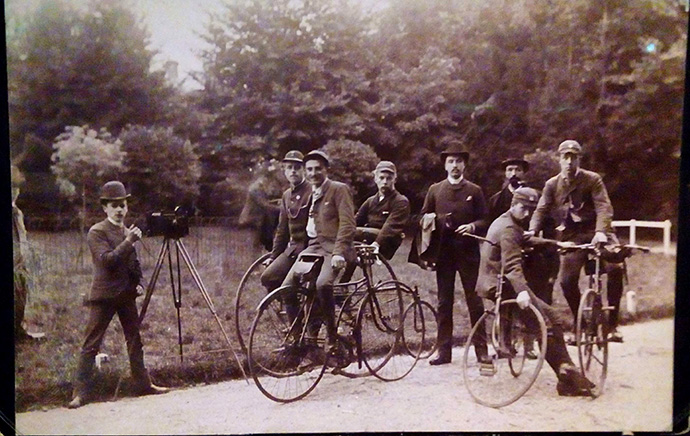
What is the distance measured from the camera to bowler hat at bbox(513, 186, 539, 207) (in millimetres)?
4715

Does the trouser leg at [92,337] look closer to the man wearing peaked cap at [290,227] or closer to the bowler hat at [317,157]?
the man wearing peaked cap at [290,227]

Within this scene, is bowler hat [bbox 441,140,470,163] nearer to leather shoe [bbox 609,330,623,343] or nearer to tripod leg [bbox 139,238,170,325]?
leather shoe [bbox 609,330,623,343]

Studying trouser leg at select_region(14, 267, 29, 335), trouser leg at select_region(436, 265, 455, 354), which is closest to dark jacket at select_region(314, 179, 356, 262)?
trouser leg at select_region(436, 265, 455, 354)

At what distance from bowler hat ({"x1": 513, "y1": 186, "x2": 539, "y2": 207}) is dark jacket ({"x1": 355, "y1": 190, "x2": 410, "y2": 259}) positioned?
2.56ft

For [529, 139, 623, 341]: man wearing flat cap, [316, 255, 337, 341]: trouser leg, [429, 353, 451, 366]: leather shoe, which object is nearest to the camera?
[316, 255, 337, 341]: trouser leg

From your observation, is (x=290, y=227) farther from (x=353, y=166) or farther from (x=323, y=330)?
(x=323, y=330)

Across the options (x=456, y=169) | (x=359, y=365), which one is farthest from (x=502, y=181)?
(x=359, y=365)

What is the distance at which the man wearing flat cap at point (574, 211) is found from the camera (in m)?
4.75

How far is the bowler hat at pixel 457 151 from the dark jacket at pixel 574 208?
617 mm

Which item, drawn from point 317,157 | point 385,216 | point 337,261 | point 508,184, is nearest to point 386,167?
point 385,216

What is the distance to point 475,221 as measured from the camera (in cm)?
477

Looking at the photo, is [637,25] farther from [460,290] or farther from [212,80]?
[212,80]

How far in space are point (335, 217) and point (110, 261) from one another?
1630mm

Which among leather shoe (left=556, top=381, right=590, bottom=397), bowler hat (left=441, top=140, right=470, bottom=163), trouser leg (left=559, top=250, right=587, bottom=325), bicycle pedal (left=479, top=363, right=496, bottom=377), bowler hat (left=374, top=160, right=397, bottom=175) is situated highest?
bowler hat (left=441, top=140, right=470, bottom=163)
